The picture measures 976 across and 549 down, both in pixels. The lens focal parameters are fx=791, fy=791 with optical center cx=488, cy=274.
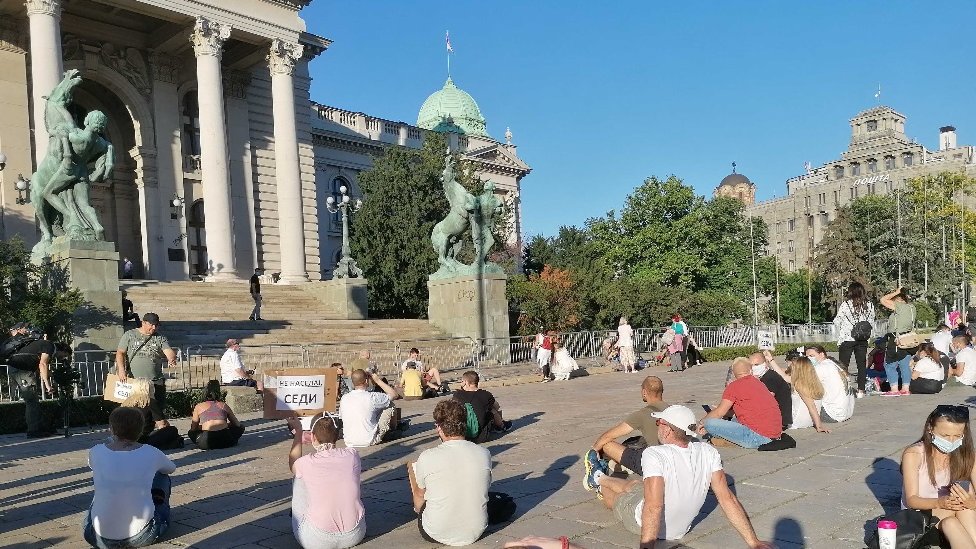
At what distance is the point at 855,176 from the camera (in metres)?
101

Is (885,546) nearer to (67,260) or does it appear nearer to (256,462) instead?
(256,462)

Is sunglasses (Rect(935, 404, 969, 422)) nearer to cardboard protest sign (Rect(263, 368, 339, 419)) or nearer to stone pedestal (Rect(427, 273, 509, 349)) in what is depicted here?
cardboard protest sign (Rect(263, 368, 339, 419))

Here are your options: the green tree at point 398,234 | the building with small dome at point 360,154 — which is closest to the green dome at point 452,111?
the building with small dome at point 360,154

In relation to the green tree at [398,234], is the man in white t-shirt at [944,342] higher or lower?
lower

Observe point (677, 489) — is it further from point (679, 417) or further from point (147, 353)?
point (147, 353)

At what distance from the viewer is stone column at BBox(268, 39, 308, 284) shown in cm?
3512

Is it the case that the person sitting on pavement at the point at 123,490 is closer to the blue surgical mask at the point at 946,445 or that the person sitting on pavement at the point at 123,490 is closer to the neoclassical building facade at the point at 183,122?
the blue surgical mask at the point at 946,445

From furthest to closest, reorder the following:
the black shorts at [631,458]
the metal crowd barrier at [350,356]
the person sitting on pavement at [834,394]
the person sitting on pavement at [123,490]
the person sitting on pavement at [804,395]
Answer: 1. the metal crowd barrier at [350,356]
2. the person sitting on pavement at [834,394]
3. the person sitting on pavement at [804,395]
4. the black shorts at [631,458]
5. the person sitting on pavement at [123,490]

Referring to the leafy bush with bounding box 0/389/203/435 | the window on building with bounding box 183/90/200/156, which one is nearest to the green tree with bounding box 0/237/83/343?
the leafy bush with bounding box 0/389/203/435

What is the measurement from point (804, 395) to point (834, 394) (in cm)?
91

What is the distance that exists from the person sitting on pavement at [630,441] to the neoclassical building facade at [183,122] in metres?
25.9

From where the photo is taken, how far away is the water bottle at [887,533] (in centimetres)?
495

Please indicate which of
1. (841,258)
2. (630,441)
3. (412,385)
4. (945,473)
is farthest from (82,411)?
(841,258)

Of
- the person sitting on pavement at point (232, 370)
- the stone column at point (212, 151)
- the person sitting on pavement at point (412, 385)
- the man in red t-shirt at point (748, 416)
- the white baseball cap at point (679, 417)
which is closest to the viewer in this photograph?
the white baseball cap at point (679, 417)
